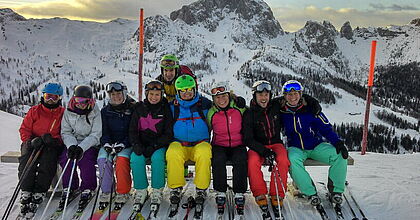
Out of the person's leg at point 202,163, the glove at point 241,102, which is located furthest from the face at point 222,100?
the person's leg at point 202,163

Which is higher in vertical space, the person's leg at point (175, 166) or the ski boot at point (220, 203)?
the person's leg at point (175, 166)

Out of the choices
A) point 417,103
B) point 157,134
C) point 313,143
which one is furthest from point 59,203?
point 417,103

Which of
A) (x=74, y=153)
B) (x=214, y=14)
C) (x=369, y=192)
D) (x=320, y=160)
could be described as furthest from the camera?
(x=214, y=14)

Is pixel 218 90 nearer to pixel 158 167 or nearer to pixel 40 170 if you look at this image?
pixel 158 167

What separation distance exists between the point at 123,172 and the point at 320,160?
7.79ft

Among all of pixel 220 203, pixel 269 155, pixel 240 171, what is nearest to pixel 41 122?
pixel 220 203

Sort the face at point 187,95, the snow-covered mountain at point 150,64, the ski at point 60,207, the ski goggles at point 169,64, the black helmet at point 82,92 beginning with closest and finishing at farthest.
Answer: the ski at point 60,207, the black helmet at point 82,92, the face at point 187,95, the ski goggles at point 169,64, the snow-covered mountain at point 150,64

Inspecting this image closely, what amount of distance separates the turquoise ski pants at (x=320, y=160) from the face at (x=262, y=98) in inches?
25.2

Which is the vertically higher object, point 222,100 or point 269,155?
point 222,100

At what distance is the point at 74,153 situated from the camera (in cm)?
362

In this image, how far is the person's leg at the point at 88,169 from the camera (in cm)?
384

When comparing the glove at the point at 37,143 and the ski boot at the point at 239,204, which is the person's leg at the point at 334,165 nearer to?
the ski boot at the point at 239,204

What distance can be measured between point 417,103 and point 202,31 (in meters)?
102

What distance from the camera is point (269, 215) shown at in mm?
3611
